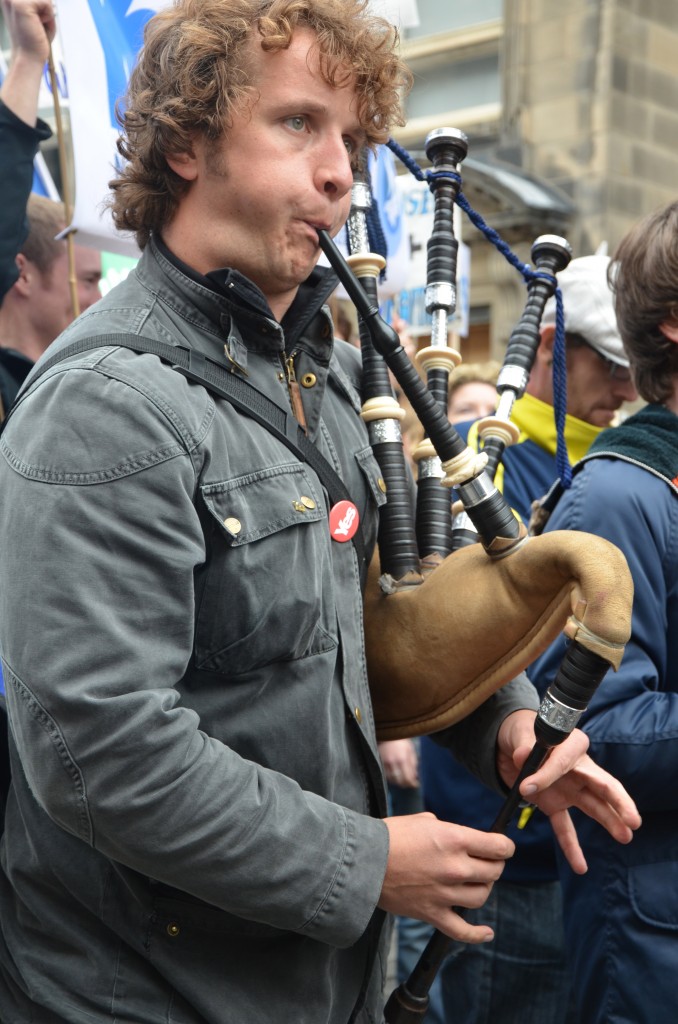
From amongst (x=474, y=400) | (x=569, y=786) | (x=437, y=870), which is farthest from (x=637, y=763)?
(x=474, y=400)

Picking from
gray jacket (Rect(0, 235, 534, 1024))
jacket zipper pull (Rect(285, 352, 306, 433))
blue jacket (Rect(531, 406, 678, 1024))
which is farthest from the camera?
blue jacket (Rect(531, 406, 678, 1024))

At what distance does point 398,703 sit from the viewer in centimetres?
195

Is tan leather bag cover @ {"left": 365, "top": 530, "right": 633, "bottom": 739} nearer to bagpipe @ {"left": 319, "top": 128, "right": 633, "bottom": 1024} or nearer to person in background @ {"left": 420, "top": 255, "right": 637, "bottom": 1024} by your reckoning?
bagpipe @ {"left": 319, "top": 128, "right": 633, "bottom": 1024}

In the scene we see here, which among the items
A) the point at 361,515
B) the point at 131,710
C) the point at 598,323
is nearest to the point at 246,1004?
the point at 131,710

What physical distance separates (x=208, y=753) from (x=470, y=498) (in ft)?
1.73

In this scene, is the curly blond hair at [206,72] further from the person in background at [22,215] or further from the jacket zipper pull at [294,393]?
the person in background at [22,215]

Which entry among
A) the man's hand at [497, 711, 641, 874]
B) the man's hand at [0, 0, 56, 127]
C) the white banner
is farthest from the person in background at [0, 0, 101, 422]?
the man's hand at [497, 711, 641, 874]

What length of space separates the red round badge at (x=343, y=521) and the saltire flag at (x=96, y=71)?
180cm

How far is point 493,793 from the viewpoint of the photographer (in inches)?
117

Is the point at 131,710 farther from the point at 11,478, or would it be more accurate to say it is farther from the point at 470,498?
the point at 470,498

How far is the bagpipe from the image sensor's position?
165cm

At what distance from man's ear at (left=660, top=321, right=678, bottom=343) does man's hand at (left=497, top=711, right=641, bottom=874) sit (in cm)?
90

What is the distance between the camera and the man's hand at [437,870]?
5.24 feet

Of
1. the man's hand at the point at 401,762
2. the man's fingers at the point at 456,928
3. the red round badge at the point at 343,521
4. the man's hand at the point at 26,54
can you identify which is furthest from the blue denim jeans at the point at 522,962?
the man's hand at the point at 26,54
